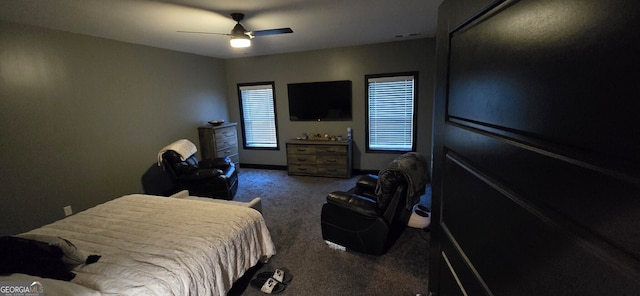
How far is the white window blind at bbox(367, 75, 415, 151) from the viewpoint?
483 centimetres

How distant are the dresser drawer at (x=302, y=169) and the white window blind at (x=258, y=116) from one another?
31.2 inches

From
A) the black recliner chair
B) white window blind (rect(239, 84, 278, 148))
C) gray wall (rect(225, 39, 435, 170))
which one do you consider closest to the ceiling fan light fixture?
the black recliner chair

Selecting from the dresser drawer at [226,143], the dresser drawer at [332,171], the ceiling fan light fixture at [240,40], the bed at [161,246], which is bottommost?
the dresser drawer at [332,171]

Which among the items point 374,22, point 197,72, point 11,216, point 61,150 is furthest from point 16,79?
point 374,22

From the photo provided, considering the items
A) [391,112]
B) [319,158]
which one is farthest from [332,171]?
[391,112]

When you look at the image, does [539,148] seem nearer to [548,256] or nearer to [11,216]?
[548,256]

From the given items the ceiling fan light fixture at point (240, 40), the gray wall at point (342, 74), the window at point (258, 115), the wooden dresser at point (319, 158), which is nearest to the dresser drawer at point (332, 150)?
the wooden dresser at point (319, 158)

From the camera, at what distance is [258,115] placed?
5.90 metres

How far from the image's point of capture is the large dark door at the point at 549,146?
1.20 ft

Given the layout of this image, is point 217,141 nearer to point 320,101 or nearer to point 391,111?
point 320,101

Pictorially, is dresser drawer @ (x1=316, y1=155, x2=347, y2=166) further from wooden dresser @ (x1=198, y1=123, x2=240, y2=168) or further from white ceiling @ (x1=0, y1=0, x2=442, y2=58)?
white ceiling @ (x1=0, y1=0, x2=442, y2=58)

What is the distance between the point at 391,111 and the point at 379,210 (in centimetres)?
293

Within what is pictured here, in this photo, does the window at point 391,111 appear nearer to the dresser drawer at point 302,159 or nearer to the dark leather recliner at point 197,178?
the dresser drawer at point 302,159

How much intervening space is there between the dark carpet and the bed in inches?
13.0
